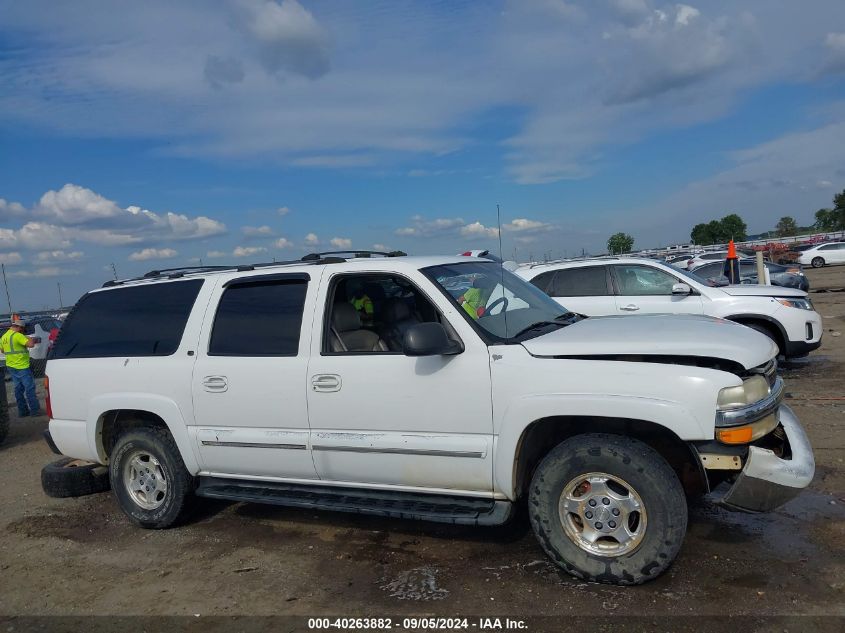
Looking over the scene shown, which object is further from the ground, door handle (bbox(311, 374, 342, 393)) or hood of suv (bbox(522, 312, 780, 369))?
hood of suv (bbox(522, 312, 780, 369))

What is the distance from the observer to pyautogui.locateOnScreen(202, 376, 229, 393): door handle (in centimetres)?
484

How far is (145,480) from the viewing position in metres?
5.42

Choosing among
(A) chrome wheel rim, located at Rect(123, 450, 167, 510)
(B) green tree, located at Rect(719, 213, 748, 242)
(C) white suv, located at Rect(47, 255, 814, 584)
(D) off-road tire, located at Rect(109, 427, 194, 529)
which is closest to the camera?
(C) white suv, located at Rect(47, 255, 814, 584)

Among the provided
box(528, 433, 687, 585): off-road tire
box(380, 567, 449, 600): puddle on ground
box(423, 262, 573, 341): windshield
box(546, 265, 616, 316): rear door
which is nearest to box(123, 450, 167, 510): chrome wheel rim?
box(380, 567, 449, 600): puddle on ground

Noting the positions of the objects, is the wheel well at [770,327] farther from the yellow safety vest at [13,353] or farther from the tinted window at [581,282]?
the yellow safety vest at [13,353]

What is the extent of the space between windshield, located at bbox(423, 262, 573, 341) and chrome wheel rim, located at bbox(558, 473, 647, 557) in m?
0.99

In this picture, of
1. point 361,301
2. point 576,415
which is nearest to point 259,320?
point 361,301

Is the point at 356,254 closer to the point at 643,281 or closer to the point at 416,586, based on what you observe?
the point at 416,586

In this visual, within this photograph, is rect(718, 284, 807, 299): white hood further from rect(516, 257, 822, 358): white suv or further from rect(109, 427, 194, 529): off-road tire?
rect(109, 427, 194, 529): off-road tire

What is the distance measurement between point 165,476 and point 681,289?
694 cm

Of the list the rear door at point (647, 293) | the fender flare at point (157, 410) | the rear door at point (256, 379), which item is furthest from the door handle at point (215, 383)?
the rear door at point (647, 293)

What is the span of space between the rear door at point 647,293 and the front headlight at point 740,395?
575 cm

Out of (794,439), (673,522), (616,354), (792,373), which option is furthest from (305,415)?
(792,373)

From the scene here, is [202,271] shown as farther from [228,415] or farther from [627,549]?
[627,549]
